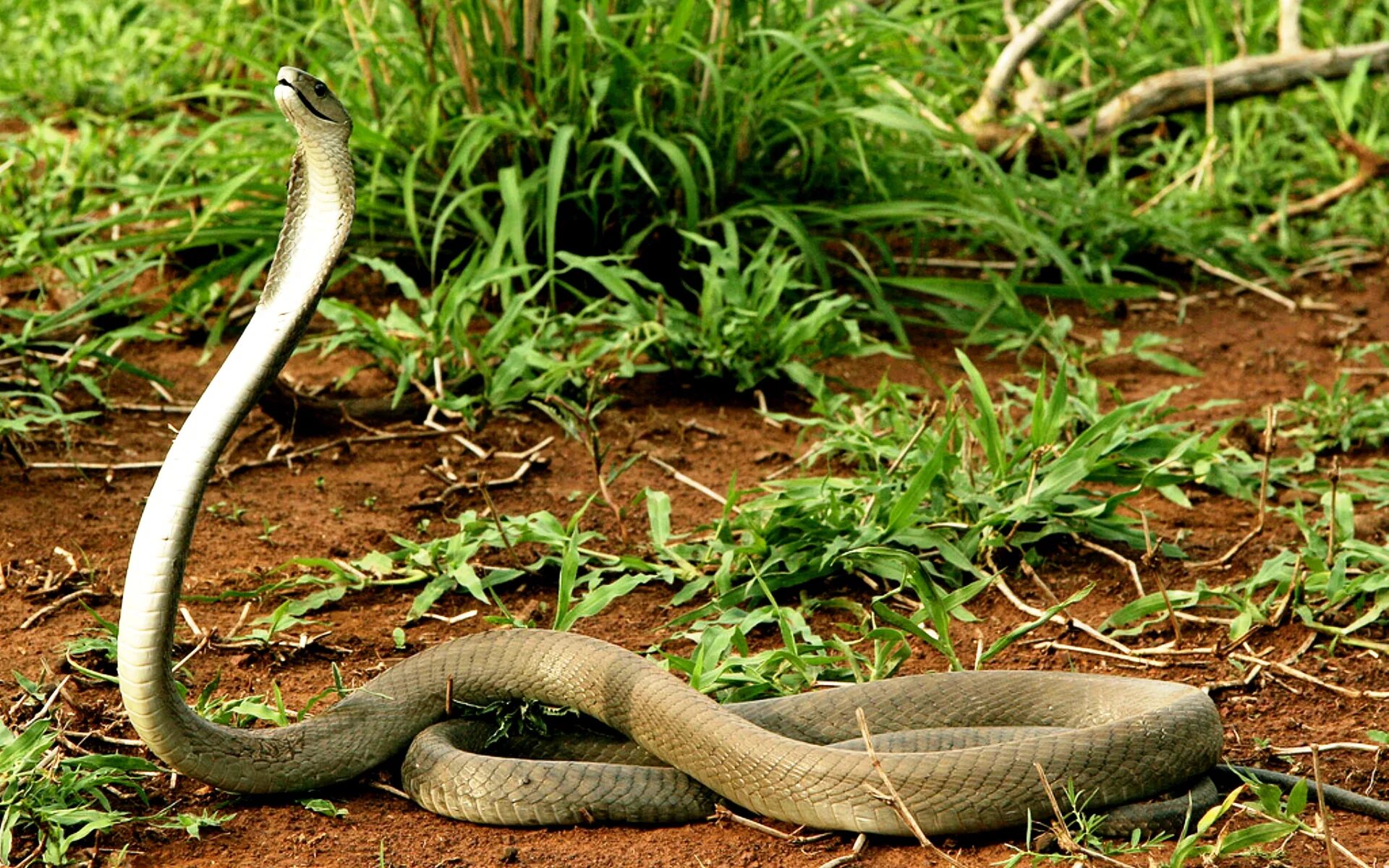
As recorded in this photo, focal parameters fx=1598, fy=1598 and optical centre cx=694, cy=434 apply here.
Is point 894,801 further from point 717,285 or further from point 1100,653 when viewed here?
point 717,285

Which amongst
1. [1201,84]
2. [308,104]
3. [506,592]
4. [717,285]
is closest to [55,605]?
[506,592]

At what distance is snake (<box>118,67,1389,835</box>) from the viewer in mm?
2406

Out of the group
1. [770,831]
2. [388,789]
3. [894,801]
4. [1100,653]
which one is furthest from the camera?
[1100,653]

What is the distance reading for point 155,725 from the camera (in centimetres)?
243

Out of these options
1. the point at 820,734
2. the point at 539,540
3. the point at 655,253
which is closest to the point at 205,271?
the point at 655,253

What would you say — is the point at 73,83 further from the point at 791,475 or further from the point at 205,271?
the point at 791,475

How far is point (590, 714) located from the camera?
9.59 feet

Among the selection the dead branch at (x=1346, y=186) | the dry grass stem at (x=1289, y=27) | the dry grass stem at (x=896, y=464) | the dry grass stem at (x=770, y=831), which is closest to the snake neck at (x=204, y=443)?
the dry grass stem at (x=770, y=831)

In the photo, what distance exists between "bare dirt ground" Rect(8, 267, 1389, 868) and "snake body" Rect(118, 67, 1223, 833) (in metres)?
0.07

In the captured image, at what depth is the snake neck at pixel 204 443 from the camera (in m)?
2.34

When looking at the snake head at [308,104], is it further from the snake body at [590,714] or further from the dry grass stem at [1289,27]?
the dry grass stem at [1289,27]

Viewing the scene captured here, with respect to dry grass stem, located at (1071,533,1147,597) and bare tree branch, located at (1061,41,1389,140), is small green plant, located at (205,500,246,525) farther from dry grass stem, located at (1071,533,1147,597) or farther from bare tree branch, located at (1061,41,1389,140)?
bare tree branch, located at (1061,41,1389,140)

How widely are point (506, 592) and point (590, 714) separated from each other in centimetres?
70

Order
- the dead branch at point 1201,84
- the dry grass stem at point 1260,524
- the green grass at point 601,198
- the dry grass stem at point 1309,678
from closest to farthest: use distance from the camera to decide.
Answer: the dry grass stem at point 1309,678, the dry grass stem at point 1260,524, the green grass at point 601,198, the dead branch at point 1201,84
